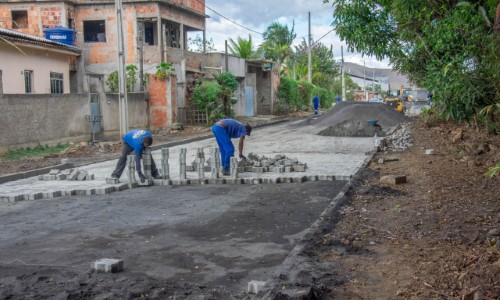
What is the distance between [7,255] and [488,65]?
8.45 m

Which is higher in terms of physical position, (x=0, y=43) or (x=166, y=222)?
(x=0, y=43)

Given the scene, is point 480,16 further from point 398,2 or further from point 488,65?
point 398,2

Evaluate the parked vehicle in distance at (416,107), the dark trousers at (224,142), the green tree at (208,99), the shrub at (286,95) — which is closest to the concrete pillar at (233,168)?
the dark trousers at (224,142)

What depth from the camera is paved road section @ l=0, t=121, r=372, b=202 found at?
11.1 metres

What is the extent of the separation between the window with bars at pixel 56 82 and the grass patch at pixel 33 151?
5.78 m

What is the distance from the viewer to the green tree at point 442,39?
10180 millimetres

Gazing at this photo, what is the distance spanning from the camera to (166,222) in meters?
8.10

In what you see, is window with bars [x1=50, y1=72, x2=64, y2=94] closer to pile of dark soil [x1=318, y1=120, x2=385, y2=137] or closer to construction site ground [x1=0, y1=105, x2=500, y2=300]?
pile of dark soil [x1=318, y1=120, x2=385, y2=137]

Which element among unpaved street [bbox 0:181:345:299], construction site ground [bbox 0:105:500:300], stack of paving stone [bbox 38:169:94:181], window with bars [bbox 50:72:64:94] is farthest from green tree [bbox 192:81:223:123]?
unpaved street [bbox 0:181:345:299]

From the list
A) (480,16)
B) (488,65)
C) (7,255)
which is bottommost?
(7,255)

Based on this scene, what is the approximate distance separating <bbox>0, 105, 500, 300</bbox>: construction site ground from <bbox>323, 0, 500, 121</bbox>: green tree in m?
1.38

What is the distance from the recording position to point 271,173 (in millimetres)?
12453

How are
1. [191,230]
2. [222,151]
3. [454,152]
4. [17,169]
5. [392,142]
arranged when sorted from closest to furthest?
[191,230], [222,151], [454,152], [17,169], [392,142]

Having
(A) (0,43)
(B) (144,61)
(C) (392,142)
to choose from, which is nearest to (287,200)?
(C) (392,142)
